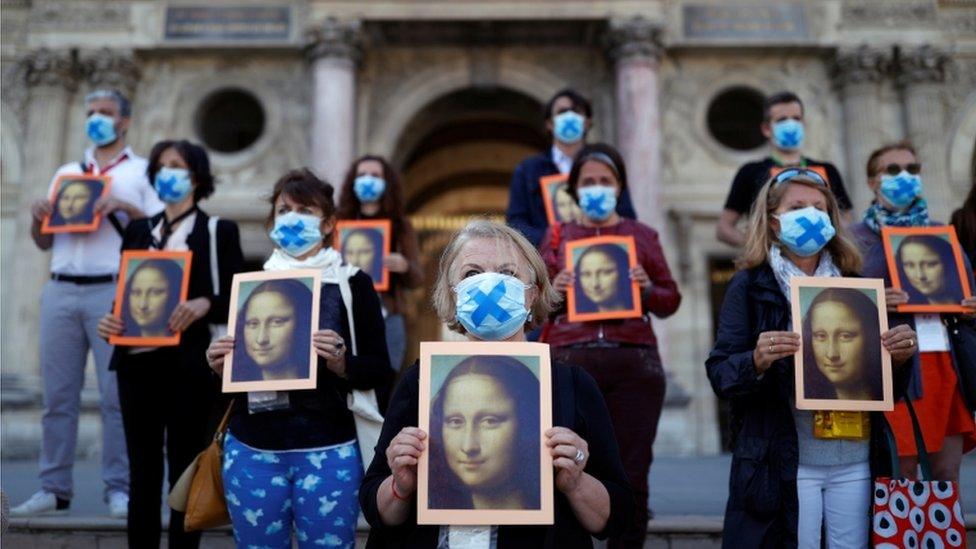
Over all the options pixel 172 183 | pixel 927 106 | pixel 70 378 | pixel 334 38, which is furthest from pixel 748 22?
pixel 70 378

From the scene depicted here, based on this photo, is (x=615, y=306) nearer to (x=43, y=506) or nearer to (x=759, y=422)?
(x=759, y=422)

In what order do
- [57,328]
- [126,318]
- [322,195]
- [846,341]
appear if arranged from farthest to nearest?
[57,328]
[126,318]
[322,195]
[846,341]

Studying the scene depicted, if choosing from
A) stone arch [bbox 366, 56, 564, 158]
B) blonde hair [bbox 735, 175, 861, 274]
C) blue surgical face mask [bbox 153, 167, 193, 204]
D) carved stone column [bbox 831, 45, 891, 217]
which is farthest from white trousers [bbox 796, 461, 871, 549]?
stone arch [bbox 366, 56, 564, 158]

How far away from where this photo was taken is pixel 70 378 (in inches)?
218

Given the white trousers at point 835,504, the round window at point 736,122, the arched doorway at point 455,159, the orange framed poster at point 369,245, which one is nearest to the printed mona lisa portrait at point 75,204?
the orange framed poster at point 369,245

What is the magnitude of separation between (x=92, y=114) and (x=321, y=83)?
27.4ft

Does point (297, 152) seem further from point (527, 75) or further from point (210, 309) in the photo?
point (210, 309)

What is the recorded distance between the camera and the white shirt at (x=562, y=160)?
5.72 meters

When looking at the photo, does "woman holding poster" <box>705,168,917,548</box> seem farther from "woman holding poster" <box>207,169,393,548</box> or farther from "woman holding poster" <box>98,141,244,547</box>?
"woman holding poster" <box>98,141,244,547</box>

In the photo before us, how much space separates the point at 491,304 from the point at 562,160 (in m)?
3.52

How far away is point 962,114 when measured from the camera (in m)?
14.7

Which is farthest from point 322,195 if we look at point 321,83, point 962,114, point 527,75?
point 962,114

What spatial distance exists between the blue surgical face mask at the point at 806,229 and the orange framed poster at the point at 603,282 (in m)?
1.20

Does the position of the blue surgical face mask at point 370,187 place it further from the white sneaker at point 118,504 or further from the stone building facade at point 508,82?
the stone building facade at point 508,82
